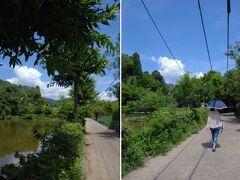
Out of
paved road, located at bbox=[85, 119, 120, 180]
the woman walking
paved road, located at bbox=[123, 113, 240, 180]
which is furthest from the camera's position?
the woman walking

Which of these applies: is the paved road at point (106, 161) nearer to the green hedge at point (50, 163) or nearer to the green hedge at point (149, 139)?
the green hedge at point (149, 139)

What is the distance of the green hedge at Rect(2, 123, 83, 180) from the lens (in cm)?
348

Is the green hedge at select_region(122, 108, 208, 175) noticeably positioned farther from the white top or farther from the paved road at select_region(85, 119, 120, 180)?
the white top

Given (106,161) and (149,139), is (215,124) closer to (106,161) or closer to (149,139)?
(149,139)

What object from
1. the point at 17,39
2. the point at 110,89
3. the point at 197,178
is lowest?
the point at 197,178

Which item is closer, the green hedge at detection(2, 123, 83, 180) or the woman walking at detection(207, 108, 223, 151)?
the green hedge at detection(2, 123, 83, 180)

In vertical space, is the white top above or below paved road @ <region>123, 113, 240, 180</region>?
above

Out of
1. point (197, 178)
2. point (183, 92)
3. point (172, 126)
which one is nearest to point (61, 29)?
point (197, 178)

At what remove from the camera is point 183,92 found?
25219 mm

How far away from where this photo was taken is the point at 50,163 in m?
4.28

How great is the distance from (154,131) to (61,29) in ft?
18.9

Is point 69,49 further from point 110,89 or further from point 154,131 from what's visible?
point 154,131

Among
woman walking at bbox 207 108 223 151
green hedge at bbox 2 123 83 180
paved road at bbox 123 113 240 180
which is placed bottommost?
paved road at bbox 123 113 240 180

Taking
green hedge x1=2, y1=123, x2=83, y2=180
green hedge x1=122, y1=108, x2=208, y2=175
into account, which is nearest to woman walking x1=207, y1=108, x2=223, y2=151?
green hedge x1=122, y1=108, x2=208, y2=175
